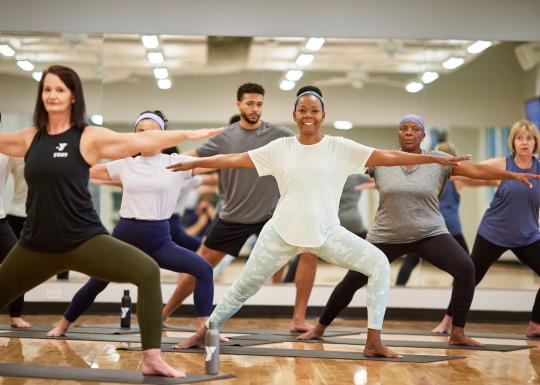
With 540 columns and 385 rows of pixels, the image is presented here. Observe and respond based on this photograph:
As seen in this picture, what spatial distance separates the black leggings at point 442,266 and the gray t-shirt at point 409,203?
5cm

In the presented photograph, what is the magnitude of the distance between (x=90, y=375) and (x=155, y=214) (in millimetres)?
1405

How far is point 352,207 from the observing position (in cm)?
848

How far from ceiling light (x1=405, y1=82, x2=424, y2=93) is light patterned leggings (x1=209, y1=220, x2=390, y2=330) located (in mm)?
3738

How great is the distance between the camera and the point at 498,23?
8.81 m

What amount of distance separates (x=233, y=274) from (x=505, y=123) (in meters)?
2.87

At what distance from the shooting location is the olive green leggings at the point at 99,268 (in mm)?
4191

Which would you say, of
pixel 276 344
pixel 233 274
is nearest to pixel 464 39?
pixel 233 274

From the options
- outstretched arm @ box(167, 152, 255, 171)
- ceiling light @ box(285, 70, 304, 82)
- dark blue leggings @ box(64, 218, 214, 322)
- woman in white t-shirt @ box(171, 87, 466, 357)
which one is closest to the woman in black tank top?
outstretched arm @ box(167, 152, 255, 171)

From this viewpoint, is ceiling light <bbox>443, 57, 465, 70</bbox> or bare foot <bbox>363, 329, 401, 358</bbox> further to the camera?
ceiling light <bbox>443, 57, 465, 70</bbox>

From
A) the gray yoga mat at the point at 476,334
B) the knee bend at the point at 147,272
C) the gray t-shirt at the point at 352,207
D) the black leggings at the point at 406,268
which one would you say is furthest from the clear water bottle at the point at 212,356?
the black leggings at the point at 406,268

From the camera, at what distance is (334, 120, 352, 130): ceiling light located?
27.8 ft

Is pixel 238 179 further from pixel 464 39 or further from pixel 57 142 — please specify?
pixel 464 39

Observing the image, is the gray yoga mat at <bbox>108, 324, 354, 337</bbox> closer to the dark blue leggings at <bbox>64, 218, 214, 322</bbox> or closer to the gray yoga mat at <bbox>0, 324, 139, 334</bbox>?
the gray yoga mat at <bbox>0, 324, 139, 334</bbox>

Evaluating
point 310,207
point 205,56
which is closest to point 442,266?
point 310,207
